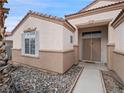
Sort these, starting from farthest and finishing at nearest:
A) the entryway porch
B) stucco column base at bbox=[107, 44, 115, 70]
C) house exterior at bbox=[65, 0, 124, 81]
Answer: the entryway porch
house exterior at bbox=[65, 0, 124, 81]
stucco column base at bbox=[107, 44, 115, 70]

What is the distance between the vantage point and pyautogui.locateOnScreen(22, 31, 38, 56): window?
43.9ft

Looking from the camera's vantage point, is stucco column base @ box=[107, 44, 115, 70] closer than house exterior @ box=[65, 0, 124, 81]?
Yes

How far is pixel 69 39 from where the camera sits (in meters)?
13.1

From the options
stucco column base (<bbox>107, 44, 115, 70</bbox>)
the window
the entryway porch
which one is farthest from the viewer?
the entryway porch

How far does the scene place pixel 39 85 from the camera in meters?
8.66

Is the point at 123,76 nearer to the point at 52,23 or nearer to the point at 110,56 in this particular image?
the point at 110,56

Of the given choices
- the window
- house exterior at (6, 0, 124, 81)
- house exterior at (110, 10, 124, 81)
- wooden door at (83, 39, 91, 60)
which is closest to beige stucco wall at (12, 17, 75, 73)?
house exterior at (6, 0, 124, 81)

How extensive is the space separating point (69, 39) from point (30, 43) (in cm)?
396

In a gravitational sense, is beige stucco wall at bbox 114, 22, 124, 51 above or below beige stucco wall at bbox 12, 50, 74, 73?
above

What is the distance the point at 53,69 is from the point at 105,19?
6.43m

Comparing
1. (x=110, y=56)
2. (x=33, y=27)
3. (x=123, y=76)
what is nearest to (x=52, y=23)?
(x=33, y=27)

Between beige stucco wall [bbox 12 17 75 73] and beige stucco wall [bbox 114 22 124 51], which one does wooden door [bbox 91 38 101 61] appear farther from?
beige stucco wall [bbox 114 22 124 51]

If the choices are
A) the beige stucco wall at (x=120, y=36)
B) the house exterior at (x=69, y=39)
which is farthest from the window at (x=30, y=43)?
the beige stucco wall at (x=120, y=36)

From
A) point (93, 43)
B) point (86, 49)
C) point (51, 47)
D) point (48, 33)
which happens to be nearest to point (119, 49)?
point (51, 47)
